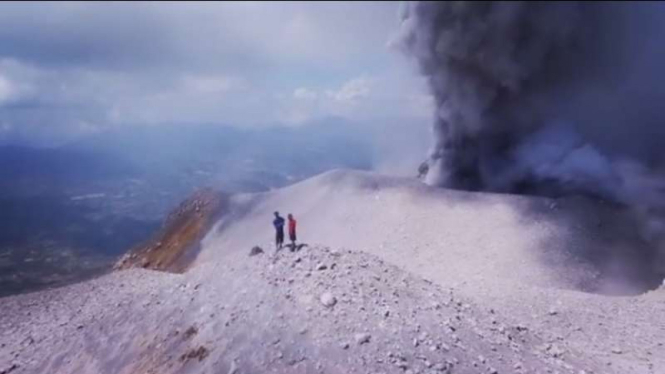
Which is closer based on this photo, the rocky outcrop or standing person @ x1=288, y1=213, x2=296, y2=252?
standing person @ x1=288, y1=213, x2=296, y2=252

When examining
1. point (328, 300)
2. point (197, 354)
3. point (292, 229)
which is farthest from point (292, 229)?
point (197, 354)

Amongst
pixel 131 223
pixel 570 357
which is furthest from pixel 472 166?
pixel 131 223

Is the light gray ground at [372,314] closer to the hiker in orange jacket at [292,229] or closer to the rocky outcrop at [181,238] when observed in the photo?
the hiker in orange jacket at [292,229]

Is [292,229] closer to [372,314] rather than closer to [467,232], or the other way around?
[372,314]

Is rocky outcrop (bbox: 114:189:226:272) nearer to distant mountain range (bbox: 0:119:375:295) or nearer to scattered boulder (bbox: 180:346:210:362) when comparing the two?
distant mountain range (bbox: 0:119:375:295)

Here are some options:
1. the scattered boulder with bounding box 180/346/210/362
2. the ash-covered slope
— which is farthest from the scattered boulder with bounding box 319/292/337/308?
the ash-covered slope

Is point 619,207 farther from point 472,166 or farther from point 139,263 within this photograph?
point 139,263

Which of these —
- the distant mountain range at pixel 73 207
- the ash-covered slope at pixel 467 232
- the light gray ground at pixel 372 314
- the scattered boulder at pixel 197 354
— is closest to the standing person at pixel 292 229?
the light gray ground at pixel 372 314

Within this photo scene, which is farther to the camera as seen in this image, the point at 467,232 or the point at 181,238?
the point at 181,238

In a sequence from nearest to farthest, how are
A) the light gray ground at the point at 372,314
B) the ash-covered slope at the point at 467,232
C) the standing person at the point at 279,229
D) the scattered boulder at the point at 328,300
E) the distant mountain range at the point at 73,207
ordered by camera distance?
the light gray ground at the point at 372,314 < the scattered boulder at the point at 328,300 < the standing person at the point at 279,229 < the ash-covered slope at the point at 467,232 < the distant mountain range at the point at 73,207
